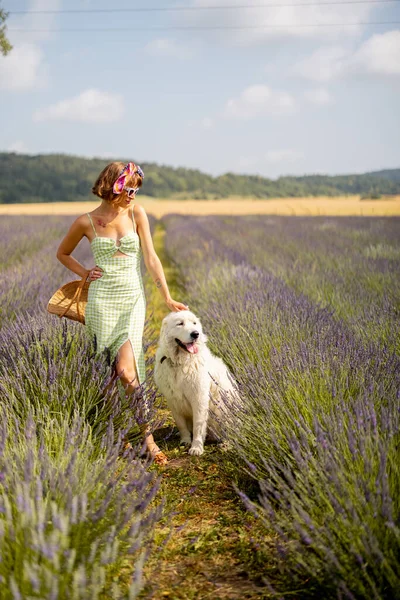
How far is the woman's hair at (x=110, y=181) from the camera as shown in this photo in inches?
132

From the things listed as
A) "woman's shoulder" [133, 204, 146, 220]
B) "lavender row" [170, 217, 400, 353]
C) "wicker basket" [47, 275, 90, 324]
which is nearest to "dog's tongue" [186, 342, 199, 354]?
"wicker basket" [47, 275, 90, 324]

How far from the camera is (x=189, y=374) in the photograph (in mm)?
3525

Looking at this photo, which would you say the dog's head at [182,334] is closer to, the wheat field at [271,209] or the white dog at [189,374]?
the white dog at [189,374]

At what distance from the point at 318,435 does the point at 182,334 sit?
1278 mm

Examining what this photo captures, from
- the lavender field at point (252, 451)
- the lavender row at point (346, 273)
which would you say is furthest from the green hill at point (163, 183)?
the lavender field at point (252, 451)

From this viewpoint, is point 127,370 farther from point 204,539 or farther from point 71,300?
point 204,539

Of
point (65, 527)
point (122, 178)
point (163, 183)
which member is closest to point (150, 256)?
point (122, 178)

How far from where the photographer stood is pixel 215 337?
503 cm

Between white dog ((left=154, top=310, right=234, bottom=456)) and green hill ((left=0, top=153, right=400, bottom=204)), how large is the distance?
217 ft

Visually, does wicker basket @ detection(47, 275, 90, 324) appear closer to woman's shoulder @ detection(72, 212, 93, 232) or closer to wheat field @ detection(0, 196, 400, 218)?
woman's shoulder @ detection(72, 212, 93, 232)

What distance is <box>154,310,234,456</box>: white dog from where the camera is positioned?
3443 mm

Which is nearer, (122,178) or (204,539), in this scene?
(204,539)

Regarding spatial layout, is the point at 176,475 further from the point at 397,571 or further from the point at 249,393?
the point at 397,571

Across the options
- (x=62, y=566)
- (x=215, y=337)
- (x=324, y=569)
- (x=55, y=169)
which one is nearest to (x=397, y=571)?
(x=324, y=569)
